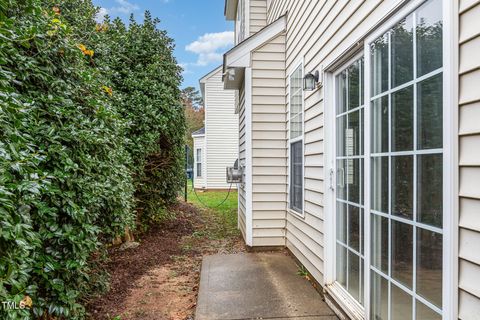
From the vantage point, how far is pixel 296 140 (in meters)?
4.45

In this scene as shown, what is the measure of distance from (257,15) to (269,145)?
2881 mm

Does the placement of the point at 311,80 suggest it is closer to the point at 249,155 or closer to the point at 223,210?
the point at 249,155

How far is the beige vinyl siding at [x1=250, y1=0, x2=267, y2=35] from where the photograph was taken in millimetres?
6305

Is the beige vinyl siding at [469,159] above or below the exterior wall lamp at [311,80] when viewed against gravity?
below

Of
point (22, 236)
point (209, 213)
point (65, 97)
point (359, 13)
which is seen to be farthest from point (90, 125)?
point (209, 213)

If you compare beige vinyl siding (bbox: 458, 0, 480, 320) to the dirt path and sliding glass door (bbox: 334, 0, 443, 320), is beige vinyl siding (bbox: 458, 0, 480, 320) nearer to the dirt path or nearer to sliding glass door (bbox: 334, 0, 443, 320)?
sliding glass door (bbox: 334, 0, 443, 320)

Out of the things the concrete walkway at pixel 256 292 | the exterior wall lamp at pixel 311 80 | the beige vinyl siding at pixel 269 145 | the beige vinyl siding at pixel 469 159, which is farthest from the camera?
the beige vinyl siding at pixel 269 145

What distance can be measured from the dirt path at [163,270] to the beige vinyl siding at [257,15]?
3994mm

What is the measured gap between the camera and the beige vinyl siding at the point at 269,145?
5.04 m

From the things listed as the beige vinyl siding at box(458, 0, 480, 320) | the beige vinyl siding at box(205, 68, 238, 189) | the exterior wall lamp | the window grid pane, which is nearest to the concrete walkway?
the window grid pane

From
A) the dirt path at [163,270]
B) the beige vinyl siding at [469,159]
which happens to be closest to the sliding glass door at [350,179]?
the beige vinyl siding at [469,159]

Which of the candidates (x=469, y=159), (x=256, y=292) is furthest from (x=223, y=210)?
(x=469, y=159)

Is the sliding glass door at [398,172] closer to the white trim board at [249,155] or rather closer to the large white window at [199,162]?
the white trim board at [249,155]

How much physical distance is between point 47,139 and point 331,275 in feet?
8.69
